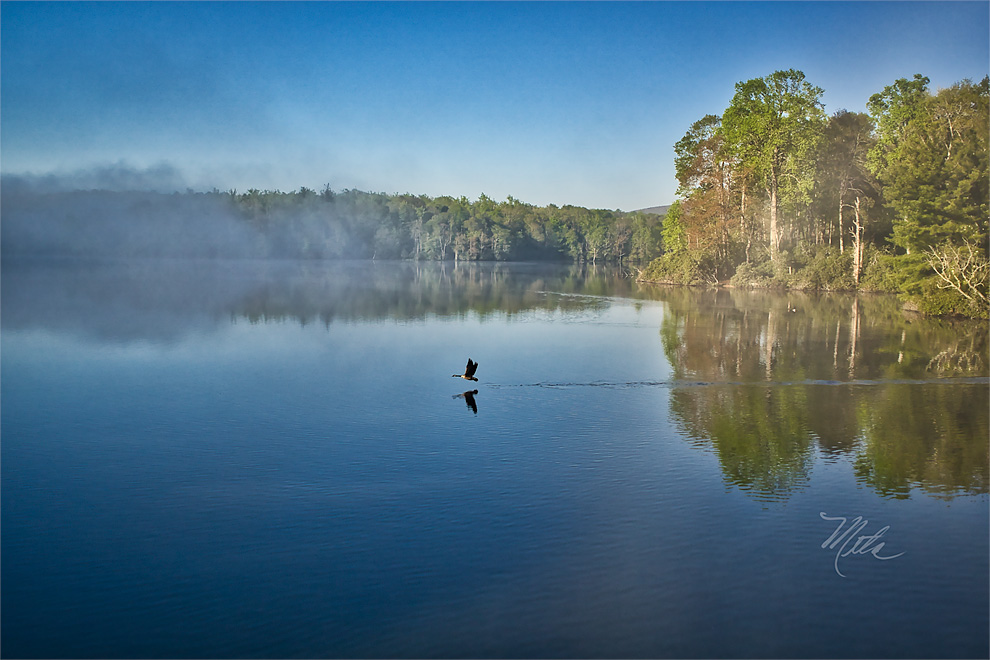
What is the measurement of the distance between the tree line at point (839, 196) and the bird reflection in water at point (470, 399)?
82.3 ft

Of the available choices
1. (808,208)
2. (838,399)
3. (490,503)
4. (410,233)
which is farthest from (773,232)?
(410,233)

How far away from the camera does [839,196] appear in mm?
50500

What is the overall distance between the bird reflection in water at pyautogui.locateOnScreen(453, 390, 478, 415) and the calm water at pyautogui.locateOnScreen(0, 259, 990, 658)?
0.16 m

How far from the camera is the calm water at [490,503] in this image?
8047 mm

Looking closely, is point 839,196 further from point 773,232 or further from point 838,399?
point 838,399

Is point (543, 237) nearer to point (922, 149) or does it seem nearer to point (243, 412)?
point (922, 149)

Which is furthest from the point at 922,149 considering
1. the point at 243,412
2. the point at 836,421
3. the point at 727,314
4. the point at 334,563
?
the point at 334,563

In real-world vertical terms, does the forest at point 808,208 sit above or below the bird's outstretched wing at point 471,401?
above

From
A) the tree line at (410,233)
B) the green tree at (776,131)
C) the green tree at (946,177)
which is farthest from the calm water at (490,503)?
the tree line at (410,233)

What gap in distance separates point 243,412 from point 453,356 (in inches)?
343

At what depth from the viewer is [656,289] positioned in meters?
58.4

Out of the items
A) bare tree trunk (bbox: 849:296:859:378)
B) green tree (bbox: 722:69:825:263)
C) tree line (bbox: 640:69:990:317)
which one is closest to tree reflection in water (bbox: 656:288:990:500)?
bare tree trunk (bbox: 849:296:859:378)

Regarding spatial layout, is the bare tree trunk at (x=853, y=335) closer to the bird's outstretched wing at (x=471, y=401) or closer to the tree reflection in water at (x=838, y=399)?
the tree reflection in water at (x=838, y=399)

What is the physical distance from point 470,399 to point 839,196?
41.8 metres
